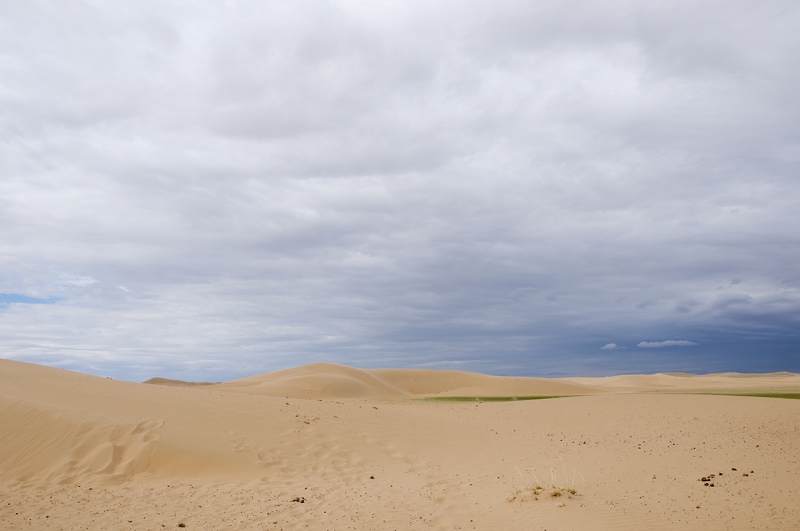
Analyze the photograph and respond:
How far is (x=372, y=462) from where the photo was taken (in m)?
12.3

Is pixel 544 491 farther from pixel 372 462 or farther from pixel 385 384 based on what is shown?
pixel 385 384

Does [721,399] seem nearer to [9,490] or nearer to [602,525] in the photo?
[602,525]

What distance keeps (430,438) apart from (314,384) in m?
17.8

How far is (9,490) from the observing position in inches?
383

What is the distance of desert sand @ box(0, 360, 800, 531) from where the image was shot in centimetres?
808

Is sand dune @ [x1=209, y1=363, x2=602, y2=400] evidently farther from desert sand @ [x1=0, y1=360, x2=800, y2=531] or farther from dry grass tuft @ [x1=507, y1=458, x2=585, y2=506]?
dry grass tuft @ [x1=507, y1=458, x2=585, y2=506]

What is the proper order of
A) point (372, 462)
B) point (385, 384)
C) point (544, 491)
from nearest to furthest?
point (544, 491) → point (372, 462) → point (385, 384)

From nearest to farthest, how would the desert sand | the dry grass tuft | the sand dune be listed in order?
the desert sand, the dry grass tuft, the sand dune

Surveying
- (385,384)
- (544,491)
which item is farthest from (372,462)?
(385,384)

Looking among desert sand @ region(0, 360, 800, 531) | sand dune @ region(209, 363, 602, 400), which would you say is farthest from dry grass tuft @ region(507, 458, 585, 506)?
sand dune @ region(209, 363, 602, 400)

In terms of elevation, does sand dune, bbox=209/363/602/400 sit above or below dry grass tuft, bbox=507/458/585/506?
above

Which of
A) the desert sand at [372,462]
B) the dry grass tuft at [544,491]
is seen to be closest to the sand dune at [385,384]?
the desert sand at [372,462]

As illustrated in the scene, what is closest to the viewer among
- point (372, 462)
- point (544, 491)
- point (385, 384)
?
point (544, 491)

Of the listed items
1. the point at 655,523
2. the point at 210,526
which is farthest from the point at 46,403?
the point at 655,523
